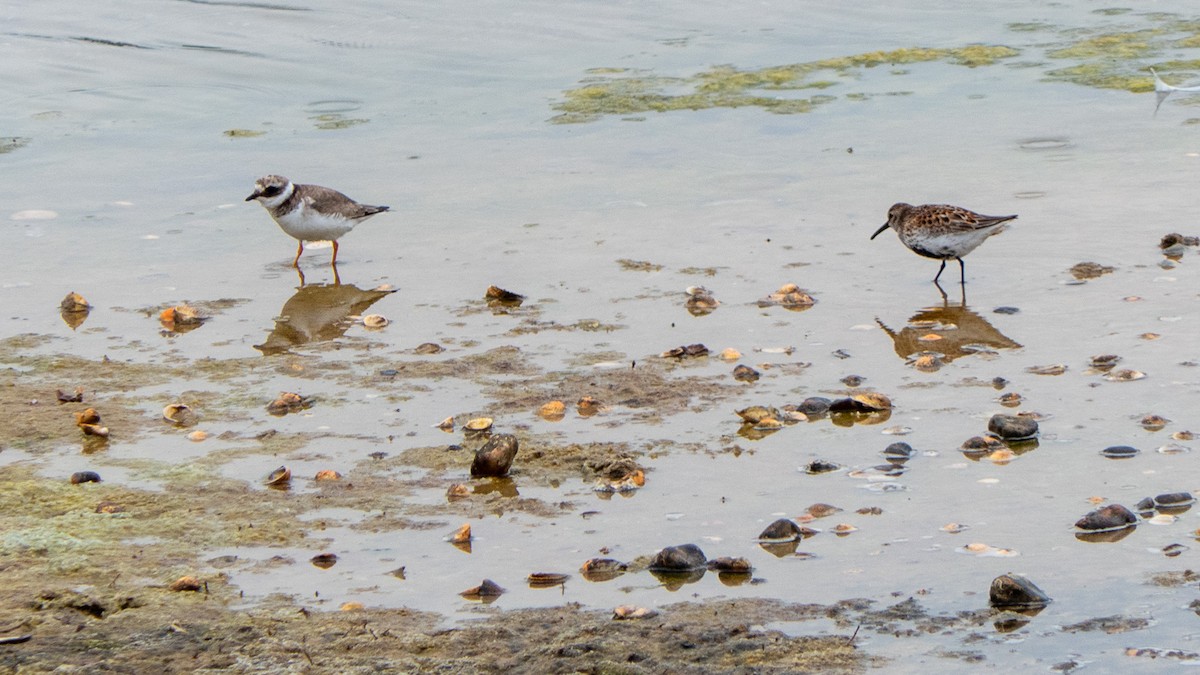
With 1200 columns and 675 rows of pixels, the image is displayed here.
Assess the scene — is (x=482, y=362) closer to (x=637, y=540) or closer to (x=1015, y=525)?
(x=637, y=540)

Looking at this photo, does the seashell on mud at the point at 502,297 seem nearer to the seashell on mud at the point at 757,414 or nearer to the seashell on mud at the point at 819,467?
the seashell on mud at the point at 757,414

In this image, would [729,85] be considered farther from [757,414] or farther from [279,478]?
[279,478]

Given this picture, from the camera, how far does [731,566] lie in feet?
20.7

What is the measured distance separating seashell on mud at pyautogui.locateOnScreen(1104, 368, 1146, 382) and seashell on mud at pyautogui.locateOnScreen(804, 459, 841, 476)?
1.99 metres

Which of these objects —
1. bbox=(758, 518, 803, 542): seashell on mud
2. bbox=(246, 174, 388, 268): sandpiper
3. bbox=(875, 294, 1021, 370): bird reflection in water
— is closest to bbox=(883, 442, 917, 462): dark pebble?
bbox=(758, 518, 803, 542): seashell on mud

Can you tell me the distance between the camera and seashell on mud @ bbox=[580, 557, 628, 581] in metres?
6.34

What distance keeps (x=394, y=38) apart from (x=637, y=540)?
16.5 metres

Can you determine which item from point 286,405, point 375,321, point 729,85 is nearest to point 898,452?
point 286,405

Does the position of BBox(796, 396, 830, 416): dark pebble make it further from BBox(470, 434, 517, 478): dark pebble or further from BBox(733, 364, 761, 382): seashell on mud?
BBox(470, 434, 517, 478): dark pebble

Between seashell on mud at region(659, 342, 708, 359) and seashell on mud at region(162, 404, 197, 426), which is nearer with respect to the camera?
seashell on mud at region(162, 404, 197, 426)

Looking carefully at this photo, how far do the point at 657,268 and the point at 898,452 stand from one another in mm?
3985

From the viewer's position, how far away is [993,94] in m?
17.0

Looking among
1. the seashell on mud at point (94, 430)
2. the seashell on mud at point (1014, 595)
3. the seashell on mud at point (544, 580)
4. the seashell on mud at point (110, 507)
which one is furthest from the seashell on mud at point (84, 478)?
the seashell on mud at point (1014, 595)

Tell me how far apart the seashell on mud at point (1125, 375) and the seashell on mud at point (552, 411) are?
9.93ft
